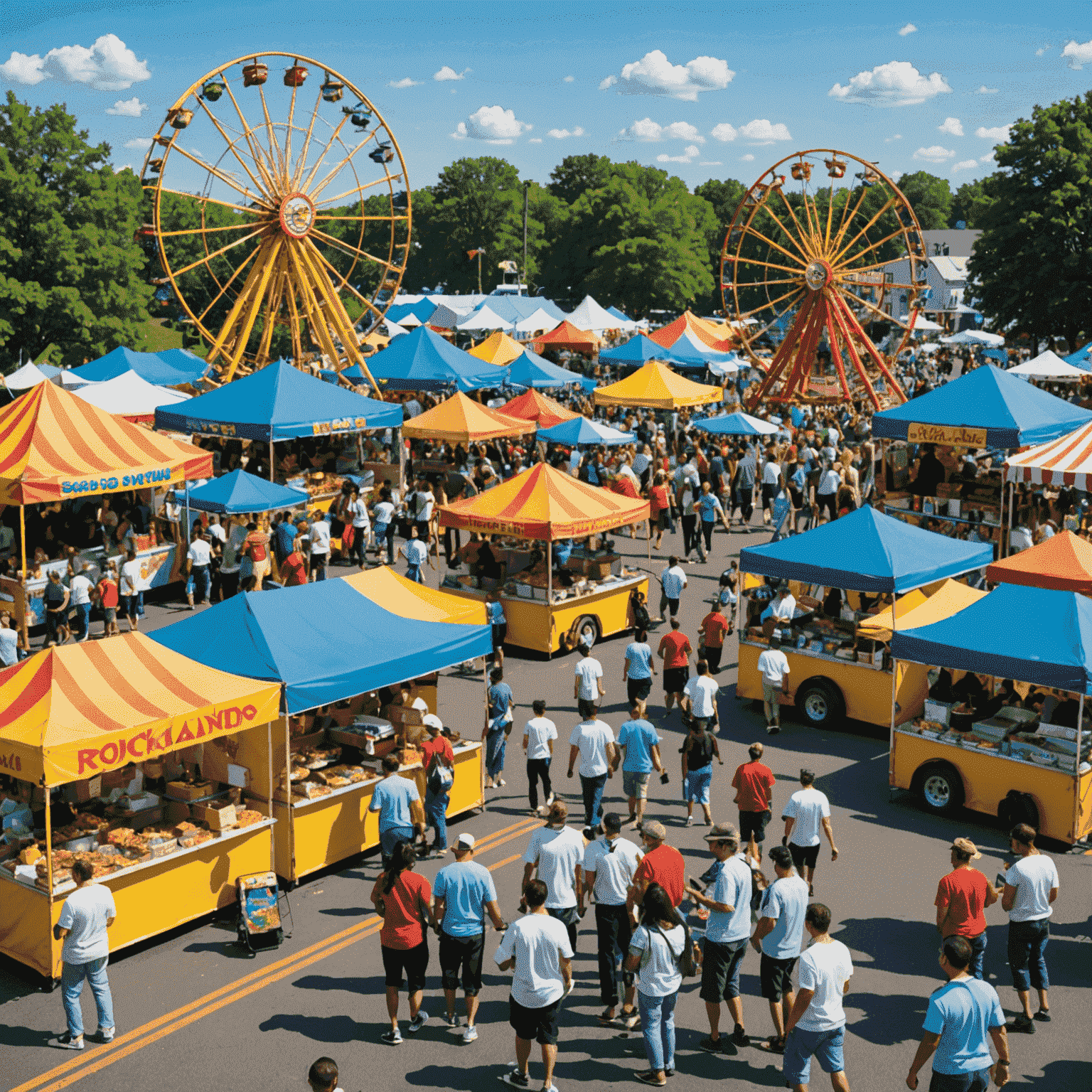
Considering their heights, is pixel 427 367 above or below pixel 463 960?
above

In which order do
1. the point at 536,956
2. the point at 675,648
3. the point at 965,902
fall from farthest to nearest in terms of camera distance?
the point at 675,648
the point at 965,902
the point at 536,956

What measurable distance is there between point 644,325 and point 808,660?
52070mm

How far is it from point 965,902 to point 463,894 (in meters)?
3.51

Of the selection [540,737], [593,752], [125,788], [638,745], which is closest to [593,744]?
[593,752]

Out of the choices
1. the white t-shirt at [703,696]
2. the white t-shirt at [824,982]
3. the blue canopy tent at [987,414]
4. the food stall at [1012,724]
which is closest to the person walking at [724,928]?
the white t-shirt at [824,982]

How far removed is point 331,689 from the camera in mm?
10867

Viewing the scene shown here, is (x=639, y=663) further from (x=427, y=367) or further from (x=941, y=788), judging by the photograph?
(x=427, y=367)

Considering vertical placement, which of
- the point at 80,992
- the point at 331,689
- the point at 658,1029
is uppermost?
the point at 331,689

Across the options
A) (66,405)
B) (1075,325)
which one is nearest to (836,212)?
(1075,325)

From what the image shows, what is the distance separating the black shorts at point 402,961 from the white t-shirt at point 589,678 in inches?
195

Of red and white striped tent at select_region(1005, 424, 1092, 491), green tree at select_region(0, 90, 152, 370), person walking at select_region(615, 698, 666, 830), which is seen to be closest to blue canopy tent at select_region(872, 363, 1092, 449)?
red and white striped tent at select_region(1005, 424, 1092, 491)

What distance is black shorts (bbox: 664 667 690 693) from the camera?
49.4 ft

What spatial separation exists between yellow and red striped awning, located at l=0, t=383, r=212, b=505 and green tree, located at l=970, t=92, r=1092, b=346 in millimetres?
40309

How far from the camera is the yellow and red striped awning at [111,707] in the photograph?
912 centimetres
